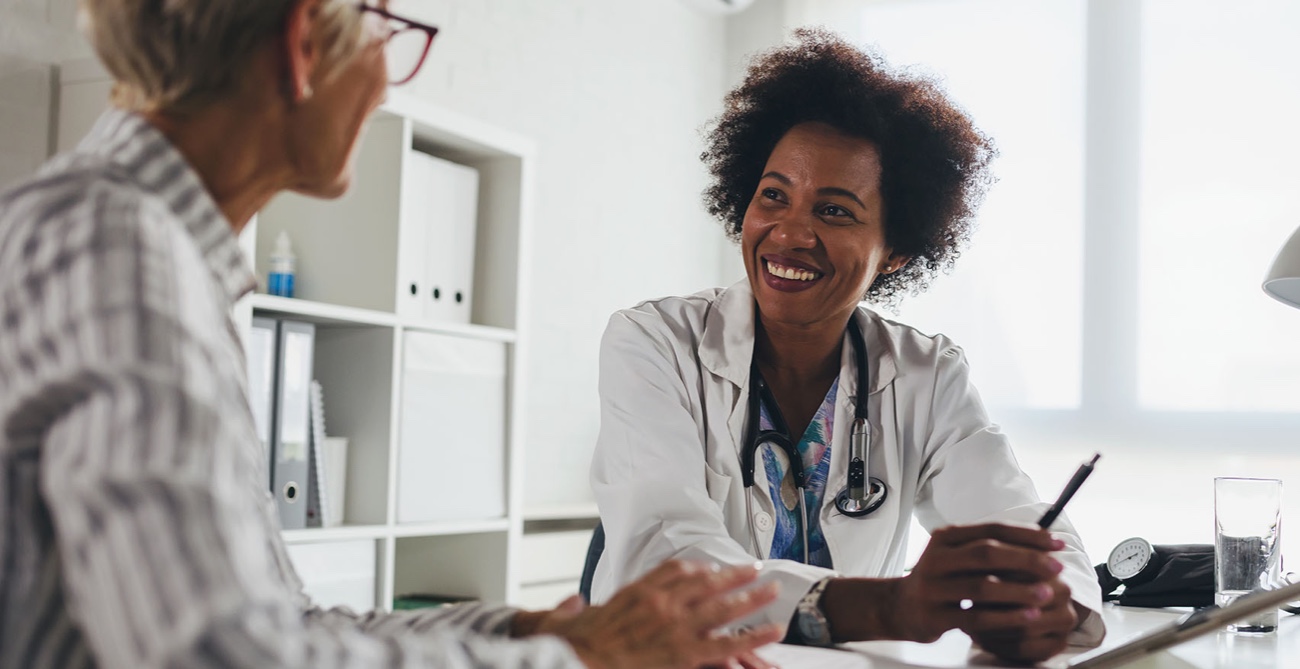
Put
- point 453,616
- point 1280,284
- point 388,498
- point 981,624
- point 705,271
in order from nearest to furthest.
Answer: point 453,616 < point 981,624 < point 1280,284 < point 388,498 < point 705,271

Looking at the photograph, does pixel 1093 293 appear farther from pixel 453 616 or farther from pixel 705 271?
pixel 453 616

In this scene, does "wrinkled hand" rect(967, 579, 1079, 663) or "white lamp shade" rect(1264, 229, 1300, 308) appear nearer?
"wrinkled hand" rect(967, 579, 1079, 663)

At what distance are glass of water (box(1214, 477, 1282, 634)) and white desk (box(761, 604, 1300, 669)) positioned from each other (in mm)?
101

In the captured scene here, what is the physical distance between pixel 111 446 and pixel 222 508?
6 centimetres

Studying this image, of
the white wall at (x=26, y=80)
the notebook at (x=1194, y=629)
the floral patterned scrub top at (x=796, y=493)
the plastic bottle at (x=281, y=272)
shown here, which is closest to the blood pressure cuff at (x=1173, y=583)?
the floral patterned scrub top at (x=796, y=493)

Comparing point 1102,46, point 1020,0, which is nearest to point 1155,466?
point 1102,46

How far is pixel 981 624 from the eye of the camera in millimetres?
1186

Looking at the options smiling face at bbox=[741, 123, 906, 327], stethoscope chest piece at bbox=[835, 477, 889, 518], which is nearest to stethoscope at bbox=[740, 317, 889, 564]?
stethoscope chest piece at bbox=[835, 477, 889, 518]

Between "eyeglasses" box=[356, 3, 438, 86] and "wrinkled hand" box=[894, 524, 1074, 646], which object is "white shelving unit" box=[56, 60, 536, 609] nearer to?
"eyeglasses" box=[356, 3, 438, 86]

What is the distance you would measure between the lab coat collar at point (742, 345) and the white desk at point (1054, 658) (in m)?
0.53

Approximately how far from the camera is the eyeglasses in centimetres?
93

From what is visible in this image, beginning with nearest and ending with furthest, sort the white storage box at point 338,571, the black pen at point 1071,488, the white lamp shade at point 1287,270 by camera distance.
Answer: the black pen at point 1071,488
the white lamp shade at point 1287,270
the white storage box at point 338,571

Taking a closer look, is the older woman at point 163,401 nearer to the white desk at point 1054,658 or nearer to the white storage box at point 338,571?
the white desk at point 1054,658

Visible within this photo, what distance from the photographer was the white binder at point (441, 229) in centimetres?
258
